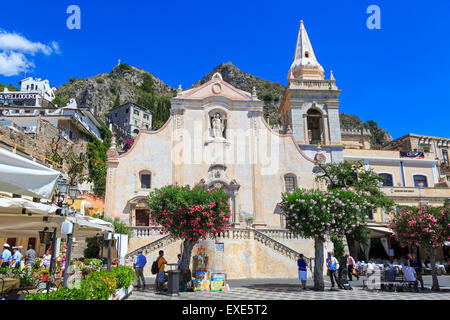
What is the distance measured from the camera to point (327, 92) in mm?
36375

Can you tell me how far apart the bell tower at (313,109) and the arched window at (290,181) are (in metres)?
4.08

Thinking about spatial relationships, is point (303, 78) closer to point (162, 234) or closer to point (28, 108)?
point (162, 234)

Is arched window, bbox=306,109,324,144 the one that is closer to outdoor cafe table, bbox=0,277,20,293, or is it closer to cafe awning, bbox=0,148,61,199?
outdoor cafe table, bbox=0,277,20,293

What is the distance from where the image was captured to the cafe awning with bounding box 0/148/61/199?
250 inches

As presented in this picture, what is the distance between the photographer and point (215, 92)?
3325 centimetres

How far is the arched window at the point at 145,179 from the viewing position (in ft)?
99.1

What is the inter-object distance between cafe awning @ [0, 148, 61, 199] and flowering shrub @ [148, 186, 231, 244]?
398 inches

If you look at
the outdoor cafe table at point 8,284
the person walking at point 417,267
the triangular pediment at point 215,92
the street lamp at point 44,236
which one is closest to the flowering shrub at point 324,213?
the person walking at point 417,267

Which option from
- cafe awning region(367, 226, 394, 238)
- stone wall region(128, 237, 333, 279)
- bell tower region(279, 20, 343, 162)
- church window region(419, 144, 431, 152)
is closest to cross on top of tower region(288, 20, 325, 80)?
bell tower region(279, 20, 343, 162)

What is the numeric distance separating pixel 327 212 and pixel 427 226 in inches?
203

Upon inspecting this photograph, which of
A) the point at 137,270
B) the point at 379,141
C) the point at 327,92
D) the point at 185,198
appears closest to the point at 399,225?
the point at 185,198

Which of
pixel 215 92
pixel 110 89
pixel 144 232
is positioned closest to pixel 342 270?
pixel 144 232
